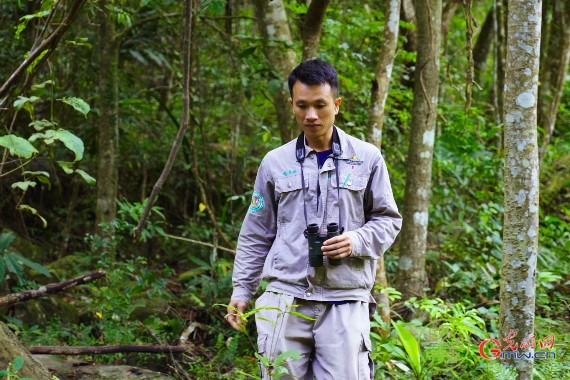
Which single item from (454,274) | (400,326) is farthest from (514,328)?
(454,274)

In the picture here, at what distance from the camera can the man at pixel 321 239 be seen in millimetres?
2865

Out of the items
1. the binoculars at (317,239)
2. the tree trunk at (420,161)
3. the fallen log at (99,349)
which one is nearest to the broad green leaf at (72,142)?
the binoculars at (317,239)

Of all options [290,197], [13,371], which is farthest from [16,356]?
[290,197]

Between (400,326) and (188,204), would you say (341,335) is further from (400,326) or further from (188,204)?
(188,204)

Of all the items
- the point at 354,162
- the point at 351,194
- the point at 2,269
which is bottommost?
the point at 2,269

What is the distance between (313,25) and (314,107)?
2.24 metres

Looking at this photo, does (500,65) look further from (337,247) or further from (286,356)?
(286,356)

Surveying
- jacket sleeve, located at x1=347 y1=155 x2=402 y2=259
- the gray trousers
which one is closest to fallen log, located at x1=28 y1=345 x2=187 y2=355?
the gray trousers

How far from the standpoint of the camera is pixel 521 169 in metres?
3.79

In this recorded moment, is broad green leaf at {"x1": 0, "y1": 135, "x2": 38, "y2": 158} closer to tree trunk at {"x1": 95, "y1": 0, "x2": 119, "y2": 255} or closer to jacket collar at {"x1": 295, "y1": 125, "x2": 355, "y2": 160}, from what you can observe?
jacket collar at {"x1": 295, "y1": 125, "x2": 355, "y2": 160}

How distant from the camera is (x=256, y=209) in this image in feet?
10.4

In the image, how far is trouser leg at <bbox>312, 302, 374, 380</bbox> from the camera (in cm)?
283

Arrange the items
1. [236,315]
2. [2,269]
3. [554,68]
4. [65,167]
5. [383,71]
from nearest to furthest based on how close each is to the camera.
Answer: [236,315]
[65,167]
[2,269]
[383,71]
[554,68]

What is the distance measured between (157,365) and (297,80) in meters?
2.95
